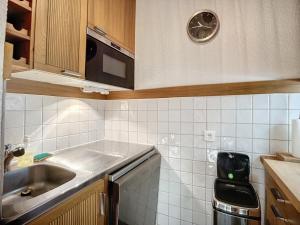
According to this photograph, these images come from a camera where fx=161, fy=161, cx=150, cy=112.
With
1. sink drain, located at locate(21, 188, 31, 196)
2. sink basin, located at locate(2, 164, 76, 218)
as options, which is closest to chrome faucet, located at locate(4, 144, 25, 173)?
sink basin, located at locate(2, 164, 76, 218)

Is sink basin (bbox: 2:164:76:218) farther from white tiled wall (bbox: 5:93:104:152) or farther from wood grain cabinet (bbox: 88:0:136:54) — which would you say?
wood grain cabinet (bbox: 88:0:136:54)

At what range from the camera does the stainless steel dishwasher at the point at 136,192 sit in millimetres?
→ 902

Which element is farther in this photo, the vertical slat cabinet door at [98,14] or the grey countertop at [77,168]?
the vertical slat cabinet door at [98,14]

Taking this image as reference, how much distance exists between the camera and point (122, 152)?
1.30 meters

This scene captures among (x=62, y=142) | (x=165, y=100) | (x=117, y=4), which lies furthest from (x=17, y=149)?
(x=117, y=4)

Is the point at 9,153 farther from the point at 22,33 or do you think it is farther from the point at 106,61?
the point at 106,61

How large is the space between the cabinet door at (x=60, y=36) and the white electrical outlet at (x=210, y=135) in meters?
1.05

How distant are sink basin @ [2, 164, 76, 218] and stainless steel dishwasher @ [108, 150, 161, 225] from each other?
10.4 inches

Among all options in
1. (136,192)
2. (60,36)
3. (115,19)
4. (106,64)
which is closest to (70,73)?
(60,36)

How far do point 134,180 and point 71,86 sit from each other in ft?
3.18

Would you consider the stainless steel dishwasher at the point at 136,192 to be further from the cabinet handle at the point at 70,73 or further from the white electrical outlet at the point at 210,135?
the cabinet handle at the point at 70,73

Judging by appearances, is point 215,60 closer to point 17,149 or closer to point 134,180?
point 134,180

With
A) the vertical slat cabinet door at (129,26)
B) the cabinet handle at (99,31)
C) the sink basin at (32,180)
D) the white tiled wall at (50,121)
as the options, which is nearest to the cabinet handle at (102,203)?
the sink basin at (32,180)

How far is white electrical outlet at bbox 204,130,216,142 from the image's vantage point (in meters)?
1.33
